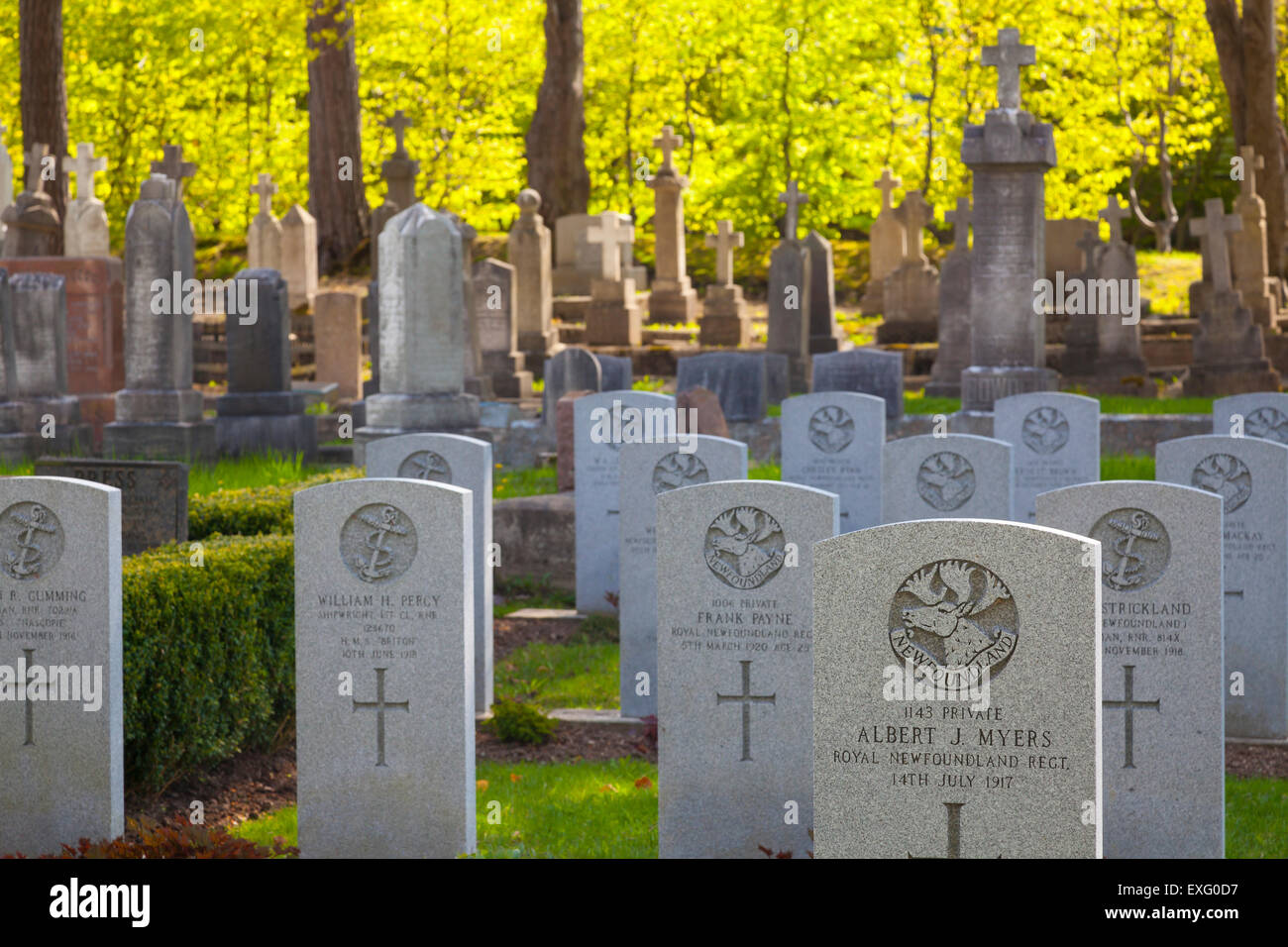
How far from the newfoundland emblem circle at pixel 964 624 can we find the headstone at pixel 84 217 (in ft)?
78.2

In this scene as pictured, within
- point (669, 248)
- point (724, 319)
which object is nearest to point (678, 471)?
point (724, 319)

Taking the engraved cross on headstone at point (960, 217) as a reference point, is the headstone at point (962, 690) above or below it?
below

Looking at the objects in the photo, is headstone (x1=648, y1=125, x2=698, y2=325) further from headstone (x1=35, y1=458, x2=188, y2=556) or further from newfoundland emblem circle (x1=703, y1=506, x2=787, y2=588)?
newfoundland emblem circle (x1=703, y1=506, x2=787, y2=588)

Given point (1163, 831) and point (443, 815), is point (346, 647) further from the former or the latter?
point (1163, 831)

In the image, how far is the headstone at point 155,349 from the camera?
1556cm

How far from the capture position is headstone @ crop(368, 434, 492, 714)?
8695 millimetres

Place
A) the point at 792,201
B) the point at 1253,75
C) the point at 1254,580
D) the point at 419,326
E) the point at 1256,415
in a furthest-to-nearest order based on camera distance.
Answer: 1. the point at 1253,75
2. the point at 792,201
3. the point at 419,326
4. the point at 1256,415
5. the point at 1254,580

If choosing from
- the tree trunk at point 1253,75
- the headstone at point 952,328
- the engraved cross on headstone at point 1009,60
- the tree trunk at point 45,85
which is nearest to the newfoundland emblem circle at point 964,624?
the engraved cross on headstone at point 1009,60

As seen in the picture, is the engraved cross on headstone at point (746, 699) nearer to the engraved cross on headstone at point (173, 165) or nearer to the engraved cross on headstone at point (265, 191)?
the engraved cross on headstone at point (173, 165)

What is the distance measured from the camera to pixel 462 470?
363 inches

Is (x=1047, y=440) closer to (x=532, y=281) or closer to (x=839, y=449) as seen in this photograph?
(x=839, y=449)

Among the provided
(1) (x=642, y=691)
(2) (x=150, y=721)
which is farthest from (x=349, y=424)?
(2) (x=150, y=721)

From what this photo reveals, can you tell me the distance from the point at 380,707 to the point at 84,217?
21851 mm

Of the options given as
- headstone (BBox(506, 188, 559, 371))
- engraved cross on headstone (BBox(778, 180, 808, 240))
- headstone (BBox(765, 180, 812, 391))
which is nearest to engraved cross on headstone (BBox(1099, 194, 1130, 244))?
engraved cross on headstone (BBox(778, 180, 808, 240))
